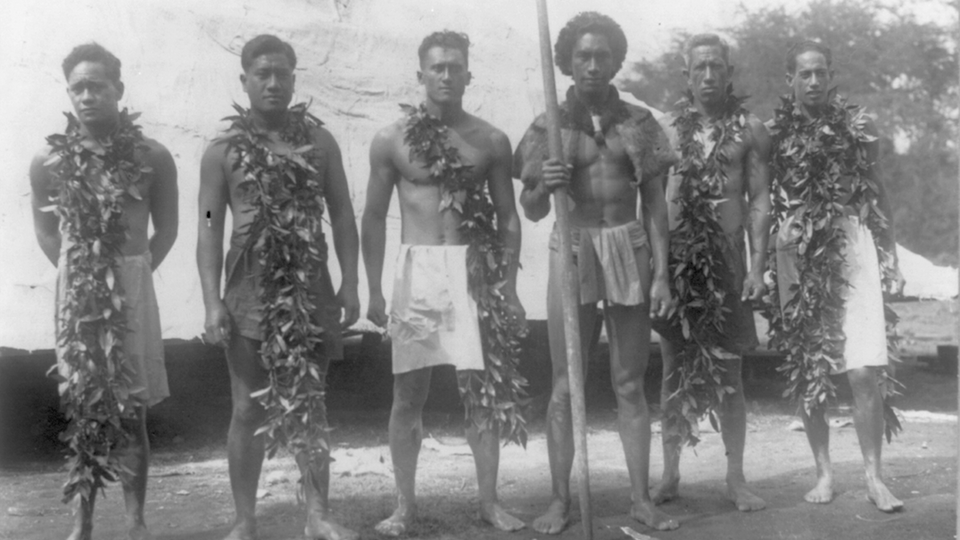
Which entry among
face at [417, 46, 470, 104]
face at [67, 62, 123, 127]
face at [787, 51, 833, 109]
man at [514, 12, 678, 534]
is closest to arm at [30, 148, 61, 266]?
face at [67, 62, 123, 127]

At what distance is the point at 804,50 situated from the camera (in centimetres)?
529

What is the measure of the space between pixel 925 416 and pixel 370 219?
19.0ft

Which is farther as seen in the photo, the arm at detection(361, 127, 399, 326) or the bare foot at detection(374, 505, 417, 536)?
the arm at detection(361, 127, 399, 326)

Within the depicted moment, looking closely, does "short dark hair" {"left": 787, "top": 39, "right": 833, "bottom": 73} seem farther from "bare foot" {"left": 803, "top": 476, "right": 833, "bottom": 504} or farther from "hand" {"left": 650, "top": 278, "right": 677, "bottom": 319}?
"bare foot" {"left": 803, "top": 476, "right": 833, "bottom": 504}

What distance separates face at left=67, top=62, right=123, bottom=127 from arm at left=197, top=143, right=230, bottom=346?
0.55m

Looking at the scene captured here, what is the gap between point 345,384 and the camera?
8.80 metres

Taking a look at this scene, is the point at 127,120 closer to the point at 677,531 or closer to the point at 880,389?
the point at 677,531

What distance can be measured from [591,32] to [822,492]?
8.78 ft

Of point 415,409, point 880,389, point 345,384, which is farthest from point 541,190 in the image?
point 345,384

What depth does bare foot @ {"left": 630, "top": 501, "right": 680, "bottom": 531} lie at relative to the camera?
15.1ft

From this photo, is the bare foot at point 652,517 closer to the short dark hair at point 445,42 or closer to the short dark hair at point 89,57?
the short dark hair at point 445,42

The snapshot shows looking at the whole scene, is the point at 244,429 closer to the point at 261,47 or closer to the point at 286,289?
the point at 286,289

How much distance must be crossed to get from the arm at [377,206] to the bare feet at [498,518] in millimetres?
1022

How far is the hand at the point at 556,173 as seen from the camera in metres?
4.52
